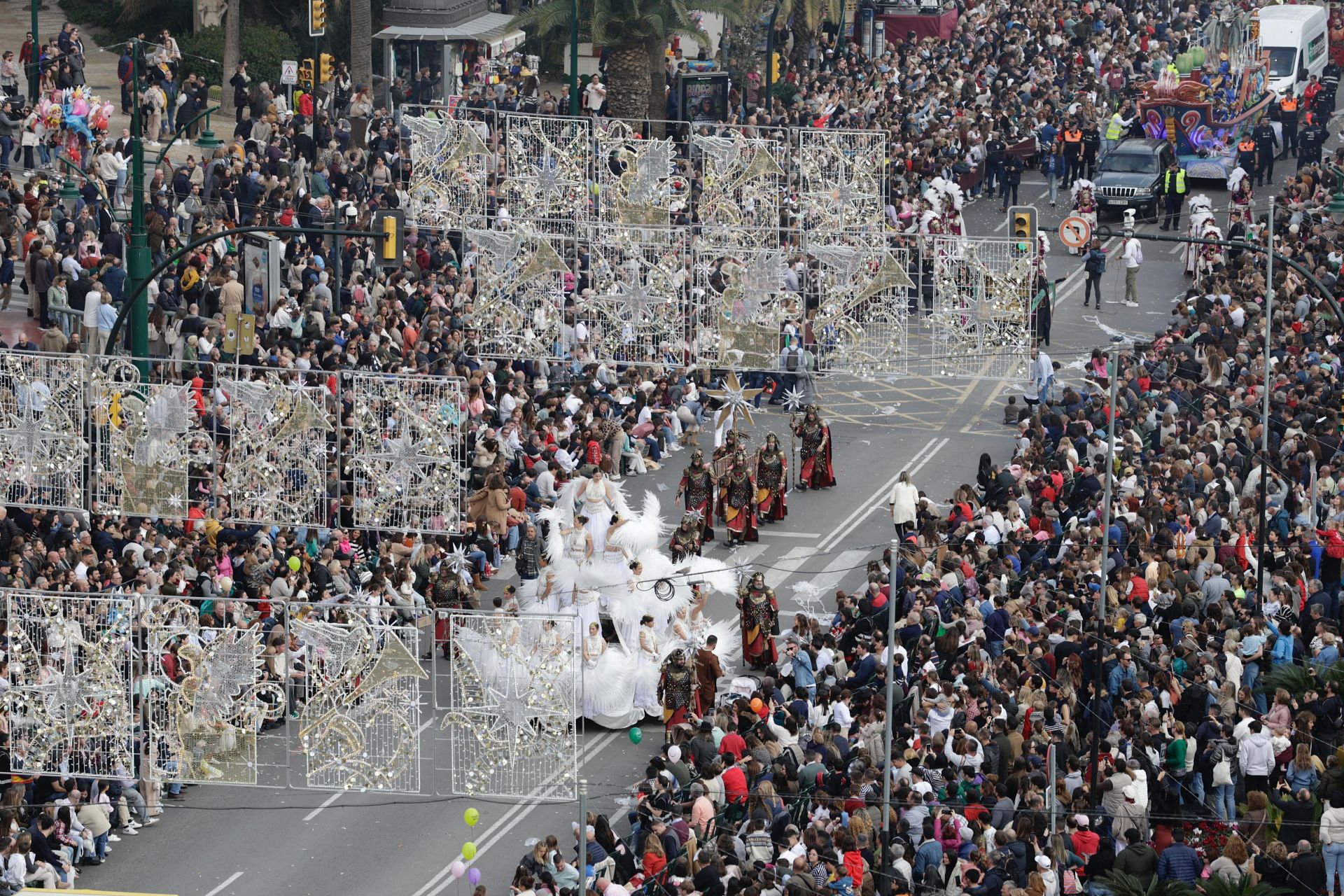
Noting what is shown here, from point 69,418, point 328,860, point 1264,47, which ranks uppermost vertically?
point 1264,47

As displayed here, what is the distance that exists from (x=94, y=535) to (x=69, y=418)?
2573 millimetres

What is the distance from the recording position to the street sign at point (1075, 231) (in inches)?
1955

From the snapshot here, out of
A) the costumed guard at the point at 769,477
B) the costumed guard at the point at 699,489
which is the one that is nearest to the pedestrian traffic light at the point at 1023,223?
the costumed guard at the point at 769,477

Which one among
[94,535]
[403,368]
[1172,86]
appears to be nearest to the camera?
[94,535]

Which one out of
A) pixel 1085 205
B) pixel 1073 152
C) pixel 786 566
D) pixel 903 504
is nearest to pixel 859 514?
pixel 903 504

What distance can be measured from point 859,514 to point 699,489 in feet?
9.92

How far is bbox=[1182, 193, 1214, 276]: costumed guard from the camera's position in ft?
169

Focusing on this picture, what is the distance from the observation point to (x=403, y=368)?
4141 cm

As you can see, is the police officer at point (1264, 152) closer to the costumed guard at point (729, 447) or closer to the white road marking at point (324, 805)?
the costumed guard at point (729, 447)

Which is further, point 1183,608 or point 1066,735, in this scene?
point 1183,608

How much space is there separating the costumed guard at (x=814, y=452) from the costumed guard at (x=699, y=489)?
277 centimetres

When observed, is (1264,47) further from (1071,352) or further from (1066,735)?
(1066,735)

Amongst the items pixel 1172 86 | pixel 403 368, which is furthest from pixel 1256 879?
pixel 1172 86

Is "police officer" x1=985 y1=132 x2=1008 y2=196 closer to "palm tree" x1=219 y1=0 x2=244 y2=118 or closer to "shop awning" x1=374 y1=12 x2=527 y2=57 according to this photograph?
"shop awning" x1=374 y1=12 x2=527 y2=57
